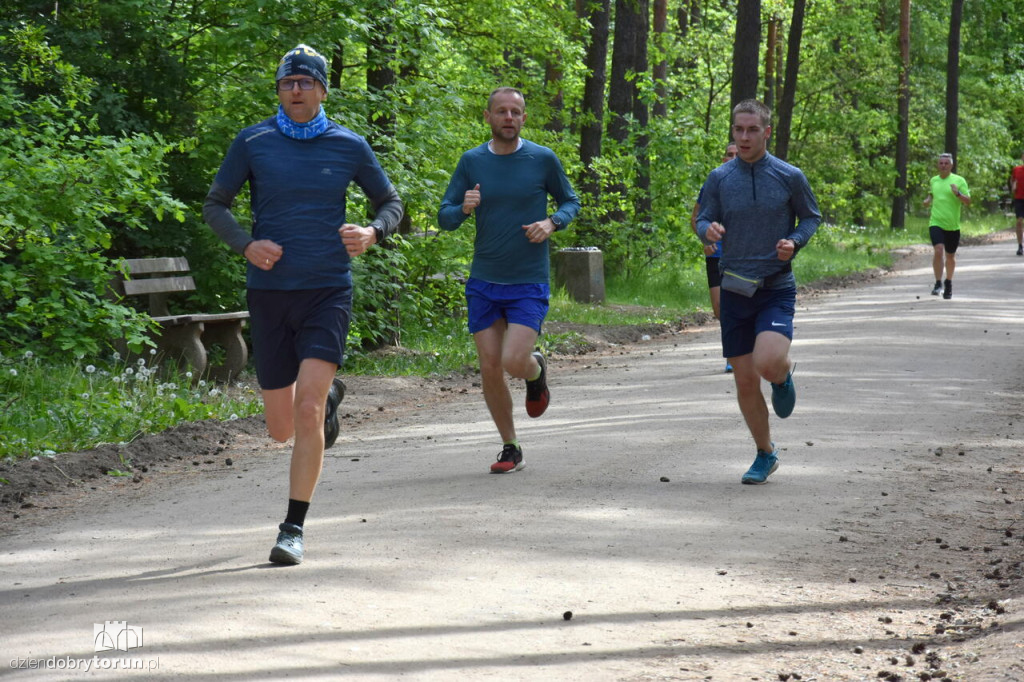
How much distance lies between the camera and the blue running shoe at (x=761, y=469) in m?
7.80

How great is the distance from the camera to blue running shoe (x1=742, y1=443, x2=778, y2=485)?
780cm

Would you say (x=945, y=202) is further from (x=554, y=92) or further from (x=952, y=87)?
(x=952, y=87)

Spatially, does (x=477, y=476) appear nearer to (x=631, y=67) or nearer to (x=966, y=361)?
(x=966, y=361)

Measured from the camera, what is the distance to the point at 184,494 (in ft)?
25.8

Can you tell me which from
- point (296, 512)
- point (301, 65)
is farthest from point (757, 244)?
point (296, 512)

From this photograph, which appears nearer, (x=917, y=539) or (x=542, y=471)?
(x=917, y=539)

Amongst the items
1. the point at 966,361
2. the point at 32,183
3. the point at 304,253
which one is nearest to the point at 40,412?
the point at 32,183

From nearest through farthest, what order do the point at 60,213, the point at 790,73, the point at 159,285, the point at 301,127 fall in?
the point at 301,127
the point at 60,213
the point at 159,285
the point at 790,73

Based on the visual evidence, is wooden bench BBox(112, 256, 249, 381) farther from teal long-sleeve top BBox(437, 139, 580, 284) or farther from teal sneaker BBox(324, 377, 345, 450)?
teal sneaker BBox(324, 377, 345, 450)

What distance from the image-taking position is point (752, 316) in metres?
7.81

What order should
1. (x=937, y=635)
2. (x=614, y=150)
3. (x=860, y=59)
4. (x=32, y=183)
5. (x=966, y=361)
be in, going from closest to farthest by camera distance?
(x=937, y=635)
(x=32, y=183)
(x=966, y=361)
(x=614, y=150)
(x=860, y=59)

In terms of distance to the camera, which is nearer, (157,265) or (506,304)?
(506,304)

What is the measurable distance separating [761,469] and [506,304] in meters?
1.81

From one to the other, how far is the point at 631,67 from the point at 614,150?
6.06 ft
